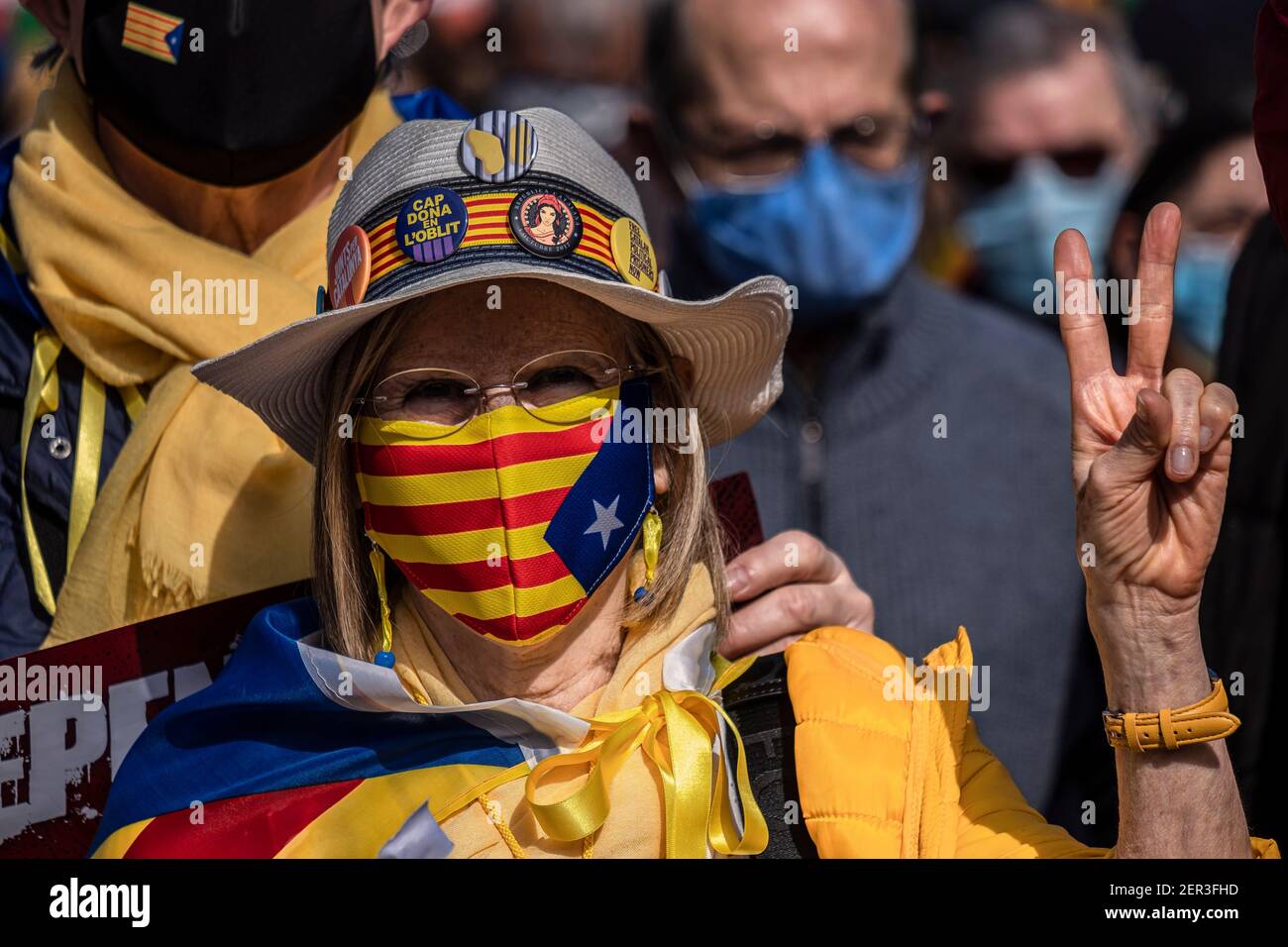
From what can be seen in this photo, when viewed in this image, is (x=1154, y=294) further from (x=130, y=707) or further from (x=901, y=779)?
(x=130, y=707)

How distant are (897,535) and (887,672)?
5.94 feet

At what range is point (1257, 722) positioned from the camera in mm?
4027

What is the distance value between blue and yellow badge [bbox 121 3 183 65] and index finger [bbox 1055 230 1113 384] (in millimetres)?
1740

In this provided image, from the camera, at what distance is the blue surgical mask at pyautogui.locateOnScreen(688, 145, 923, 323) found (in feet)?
17.0

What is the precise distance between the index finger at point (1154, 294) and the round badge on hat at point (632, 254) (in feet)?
2.78

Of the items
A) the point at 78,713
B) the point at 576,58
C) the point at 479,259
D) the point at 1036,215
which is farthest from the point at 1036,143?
the point at 78,713

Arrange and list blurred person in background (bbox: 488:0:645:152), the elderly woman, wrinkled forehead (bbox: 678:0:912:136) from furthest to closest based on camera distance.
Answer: blurred person in background (bbox: 488:0:645:152)
wrinkled forehead (bbox: 678:0:912:136)
the elderly woman

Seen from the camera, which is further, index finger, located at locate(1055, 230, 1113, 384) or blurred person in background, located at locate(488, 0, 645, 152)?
blurred person in background, located at locate(488, 0, 645, 152)

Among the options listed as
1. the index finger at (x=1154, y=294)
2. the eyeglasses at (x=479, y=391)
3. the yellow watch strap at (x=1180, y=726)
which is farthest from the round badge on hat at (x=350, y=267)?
the yellow watch strap at (x=1180, y=726)

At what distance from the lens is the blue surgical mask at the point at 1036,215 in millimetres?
6508

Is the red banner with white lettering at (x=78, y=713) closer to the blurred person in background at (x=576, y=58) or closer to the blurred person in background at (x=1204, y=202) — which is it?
the blurred person in background at (x=1204, y=202)

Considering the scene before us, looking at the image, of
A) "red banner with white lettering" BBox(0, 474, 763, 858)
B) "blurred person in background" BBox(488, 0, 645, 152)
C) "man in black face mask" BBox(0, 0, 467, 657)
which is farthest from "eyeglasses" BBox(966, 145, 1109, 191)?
"red banner with white lettering" BBox(0, 474, 763, 858)

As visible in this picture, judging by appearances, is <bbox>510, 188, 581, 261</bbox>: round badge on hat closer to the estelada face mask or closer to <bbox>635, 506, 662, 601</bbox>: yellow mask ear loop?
the estelada face mask

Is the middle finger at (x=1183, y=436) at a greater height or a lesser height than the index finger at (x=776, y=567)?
greater
